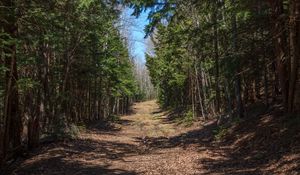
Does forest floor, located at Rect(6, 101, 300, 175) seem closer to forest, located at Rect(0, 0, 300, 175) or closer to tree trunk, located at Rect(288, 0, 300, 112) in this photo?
forest, located at Rect(0, 0, 300, 175)

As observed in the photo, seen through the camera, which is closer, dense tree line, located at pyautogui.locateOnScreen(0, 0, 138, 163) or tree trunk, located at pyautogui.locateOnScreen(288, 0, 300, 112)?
dense tree line, located at pyautogui.locateOnScreen(0, 0, 138, 163)

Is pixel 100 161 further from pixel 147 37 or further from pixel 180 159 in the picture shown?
pixel 147 37

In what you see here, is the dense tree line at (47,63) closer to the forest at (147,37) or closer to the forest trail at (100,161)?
the forest at (147,37)

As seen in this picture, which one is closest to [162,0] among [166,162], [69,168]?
[166,162]

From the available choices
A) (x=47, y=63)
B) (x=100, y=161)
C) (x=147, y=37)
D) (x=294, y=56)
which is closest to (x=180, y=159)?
(x=100, y=161)

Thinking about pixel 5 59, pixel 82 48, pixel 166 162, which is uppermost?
pixel 82 48

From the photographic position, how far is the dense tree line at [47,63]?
11.3 meters

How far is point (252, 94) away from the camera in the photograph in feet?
71.4

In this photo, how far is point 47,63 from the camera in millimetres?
19297

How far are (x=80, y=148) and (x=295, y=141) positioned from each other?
28.2 ft

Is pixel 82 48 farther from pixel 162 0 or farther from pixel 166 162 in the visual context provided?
pixel 166 162

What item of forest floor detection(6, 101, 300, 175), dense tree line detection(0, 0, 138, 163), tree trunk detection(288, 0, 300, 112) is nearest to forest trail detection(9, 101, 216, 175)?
forest floor detection(6, 101, 300, 175)

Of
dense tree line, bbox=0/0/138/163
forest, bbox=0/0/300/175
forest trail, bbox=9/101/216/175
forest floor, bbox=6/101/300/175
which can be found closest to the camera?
forest floor, bbox=6/101/300/175

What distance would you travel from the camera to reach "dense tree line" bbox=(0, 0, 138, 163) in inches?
444
